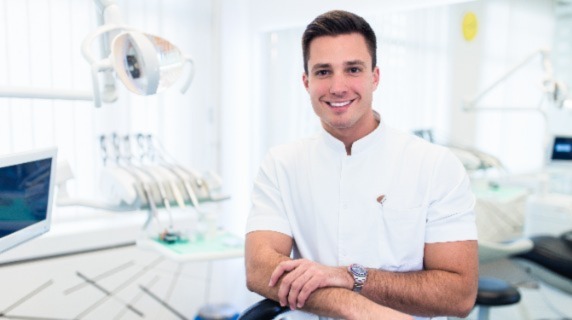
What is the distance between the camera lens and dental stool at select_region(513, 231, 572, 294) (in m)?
2.17

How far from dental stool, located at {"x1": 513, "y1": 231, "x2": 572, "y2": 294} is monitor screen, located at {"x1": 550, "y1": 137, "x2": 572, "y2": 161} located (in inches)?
16.1

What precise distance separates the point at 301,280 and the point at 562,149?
6.46 ft

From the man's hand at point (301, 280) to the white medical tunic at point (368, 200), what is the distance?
0.69ft

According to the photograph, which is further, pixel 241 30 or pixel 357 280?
pixel 241 30

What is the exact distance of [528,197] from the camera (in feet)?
8.23

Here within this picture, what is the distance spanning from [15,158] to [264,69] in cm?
195

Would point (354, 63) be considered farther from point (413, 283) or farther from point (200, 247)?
point (200, 247)

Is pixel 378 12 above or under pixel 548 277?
above

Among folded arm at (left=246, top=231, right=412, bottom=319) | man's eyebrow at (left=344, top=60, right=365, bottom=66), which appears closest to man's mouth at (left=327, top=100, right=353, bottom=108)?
man's eyebrow at (left=344, top=60, right=365, bottom=66)

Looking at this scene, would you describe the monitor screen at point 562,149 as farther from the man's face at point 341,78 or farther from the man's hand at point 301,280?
the man's hand at point 301,280

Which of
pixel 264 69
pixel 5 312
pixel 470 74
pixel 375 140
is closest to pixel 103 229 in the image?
pixel 5 312

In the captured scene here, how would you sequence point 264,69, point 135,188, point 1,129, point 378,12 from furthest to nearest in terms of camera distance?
point 264,69, point 1,129, point 378,12, point 135,188

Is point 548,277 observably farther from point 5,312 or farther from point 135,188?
point 5,312

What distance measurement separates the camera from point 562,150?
2461mm
